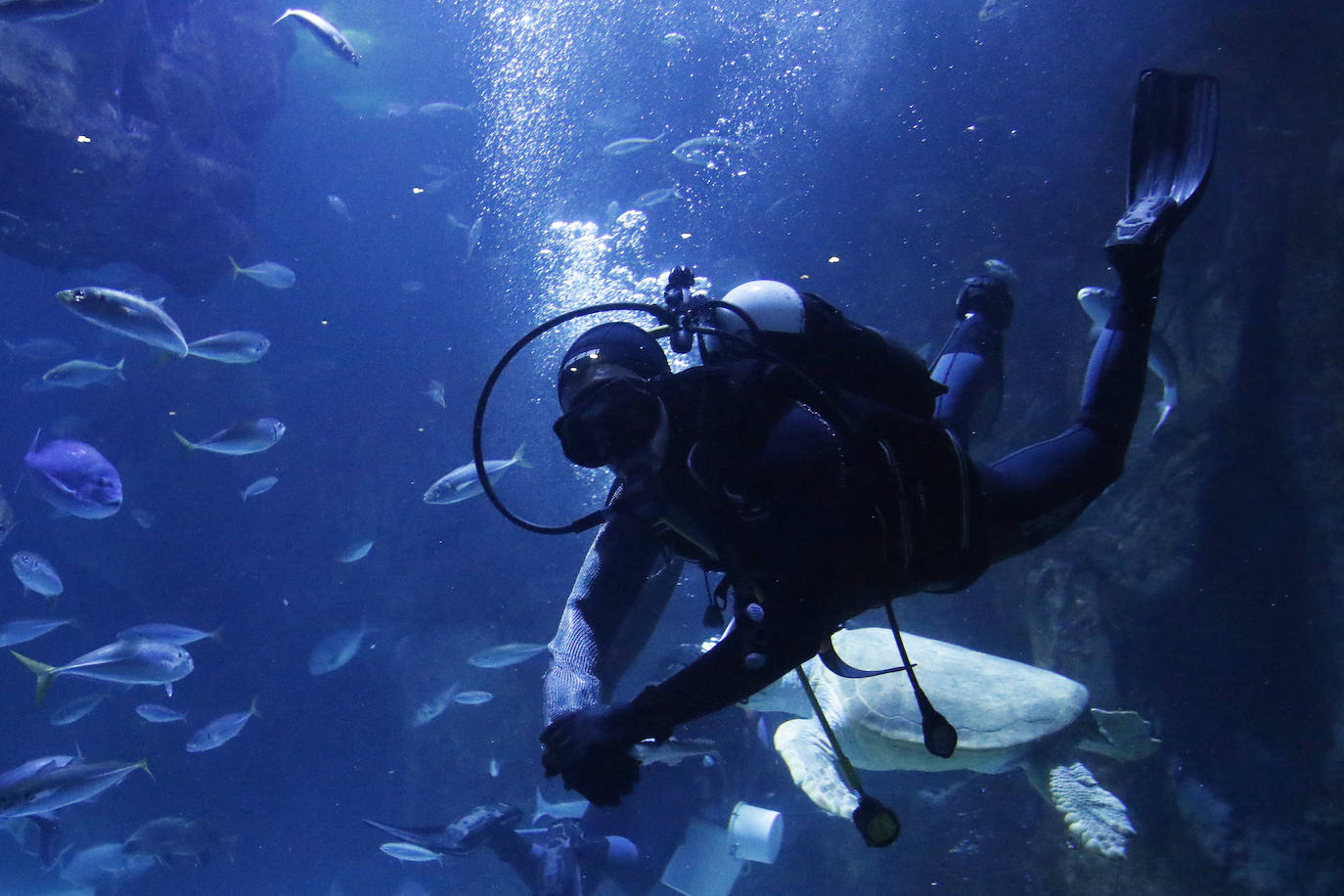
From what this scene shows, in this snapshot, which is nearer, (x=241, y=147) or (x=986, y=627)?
(x=986, y=627)

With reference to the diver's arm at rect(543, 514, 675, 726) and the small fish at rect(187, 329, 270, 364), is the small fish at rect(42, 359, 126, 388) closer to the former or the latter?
the small fish at rect(187, 329, 270, 364)

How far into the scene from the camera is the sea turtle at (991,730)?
348cm

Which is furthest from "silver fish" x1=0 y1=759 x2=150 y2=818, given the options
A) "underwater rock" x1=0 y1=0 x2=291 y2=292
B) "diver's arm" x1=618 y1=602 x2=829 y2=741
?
"underwater rock" x1=0 y1=0 x2=291 y2=292

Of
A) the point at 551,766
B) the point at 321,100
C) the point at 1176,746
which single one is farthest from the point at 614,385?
A: the point at 321,100

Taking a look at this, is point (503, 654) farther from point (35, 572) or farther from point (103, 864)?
point (103, 864)

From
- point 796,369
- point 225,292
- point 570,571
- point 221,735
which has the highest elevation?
point 225,292

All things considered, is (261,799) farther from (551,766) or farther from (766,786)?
(551,766)

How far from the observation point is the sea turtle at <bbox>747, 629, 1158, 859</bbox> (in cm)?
348

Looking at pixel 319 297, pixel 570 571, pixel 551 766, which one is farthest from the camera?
pixel 319 297

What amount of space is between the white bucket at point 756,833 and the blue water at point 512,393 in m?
0.61

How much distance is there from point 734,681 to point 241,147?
13.9 m

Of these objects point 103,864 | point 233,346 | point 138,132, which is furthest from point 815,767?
point 138,132

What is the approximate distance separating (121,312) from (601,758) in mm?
4759

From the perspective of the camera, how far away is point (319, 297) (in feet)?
51.5
